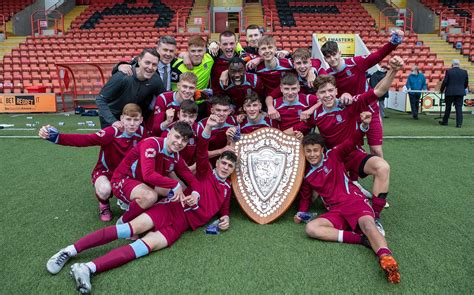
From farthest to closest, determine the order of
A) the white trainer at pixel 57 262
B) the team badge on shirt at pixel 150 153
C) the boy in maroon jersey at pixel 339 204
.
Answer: the team badge on shirt at pixel 150 153 → the boy in maroon jersey at pixel 339 204 → the white trainer at pixel 57 262

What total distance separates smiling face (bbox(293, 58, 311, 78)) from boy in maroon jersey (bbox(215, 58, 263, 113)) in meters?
0.45

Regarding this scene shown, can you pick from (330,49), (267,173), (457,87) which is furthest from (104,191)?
(457,87)

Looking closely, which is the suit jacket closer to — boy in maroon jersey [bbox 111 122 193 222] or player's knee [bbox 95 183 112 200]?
boy in maroon jersey [bbox 111 122 193 222]

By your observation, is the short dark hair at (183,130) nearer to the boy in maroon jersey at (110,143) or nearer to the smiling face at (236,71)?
the boy in maroon jersey at (110,143)

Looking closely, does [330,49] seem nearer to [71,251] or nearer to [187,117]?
[187,117]

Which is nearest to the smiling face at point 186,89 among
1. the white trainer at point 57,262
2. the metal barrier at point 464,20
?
the white trainer at point 57,262

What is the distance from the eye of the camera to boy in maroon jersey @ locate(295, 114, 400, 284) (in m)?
2.96

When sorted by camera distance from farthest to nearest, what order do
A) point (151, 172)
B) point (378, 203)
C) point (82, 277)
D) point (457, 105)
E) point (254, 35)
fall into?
point (457, 105)
point (254, 35)
point (378, 203)
point (151, 172)
point (82, 277)

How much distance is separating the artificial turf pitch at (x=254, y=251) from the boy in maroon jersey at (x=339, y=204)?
0.10m

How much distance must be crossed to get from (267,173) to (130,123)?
1.41 metres

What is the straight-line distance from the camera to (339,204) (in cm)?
349

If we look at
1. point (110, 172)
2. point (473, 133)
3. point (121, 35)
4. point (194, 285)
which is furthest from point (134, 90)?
point (121, 35)

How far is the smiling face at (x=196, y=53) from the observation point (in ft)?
14.7

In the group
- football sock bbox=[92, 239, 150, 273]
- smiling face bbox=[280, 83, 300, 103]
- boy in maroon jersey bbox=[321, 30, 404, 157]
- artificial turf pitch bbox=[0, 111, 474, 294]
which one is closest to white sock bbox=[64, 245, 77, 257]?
artificial turf pitch bbox=[0, 111, 474, 294]
